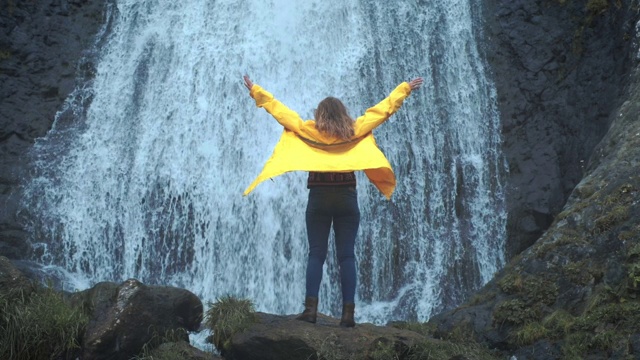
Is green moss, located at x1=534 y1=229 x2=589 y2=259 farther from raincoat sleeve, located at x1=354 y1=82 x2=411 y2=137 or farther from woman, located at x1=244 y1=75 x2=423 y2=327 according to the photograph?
raincoat sleeve, located at x1=354 y1=82 x2=411 y2=137

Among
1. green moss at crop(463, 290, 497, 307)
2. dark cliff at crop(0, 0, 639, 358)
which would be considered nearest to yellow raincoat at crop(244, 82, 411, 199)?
green moss at crop(463, 290, 497, 307)

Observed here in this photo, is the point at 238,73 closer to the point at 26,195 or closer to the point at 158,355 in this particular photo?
the point at 26,195

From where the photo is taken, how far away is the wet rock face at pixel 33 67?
12852 millimetres

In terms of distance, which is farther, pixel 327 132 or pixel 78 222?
pixel 78 222

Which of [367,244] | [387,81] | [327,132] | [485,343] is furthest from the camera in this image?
[387,81]

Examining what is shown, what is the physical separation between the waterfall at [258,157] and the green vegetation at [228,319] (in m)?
4.26

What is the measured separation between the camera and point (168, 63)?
1395cm

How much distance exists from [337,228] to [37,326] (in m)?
2.73

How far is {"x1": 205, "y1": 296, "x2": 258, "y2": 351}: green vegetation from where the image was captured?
6465 millimetres

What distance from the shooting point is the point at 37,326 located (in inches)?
256

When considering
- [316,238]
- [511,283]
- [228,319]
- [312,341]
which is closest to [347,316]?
[312,341]

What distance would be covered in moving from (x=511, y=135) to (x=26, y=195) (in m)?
8.06

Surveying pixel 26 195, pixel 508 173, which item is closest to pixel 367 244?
pixel 508 173

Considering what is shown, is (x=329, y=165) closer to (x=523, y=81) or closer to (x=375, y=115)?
(x=375, y=115)
